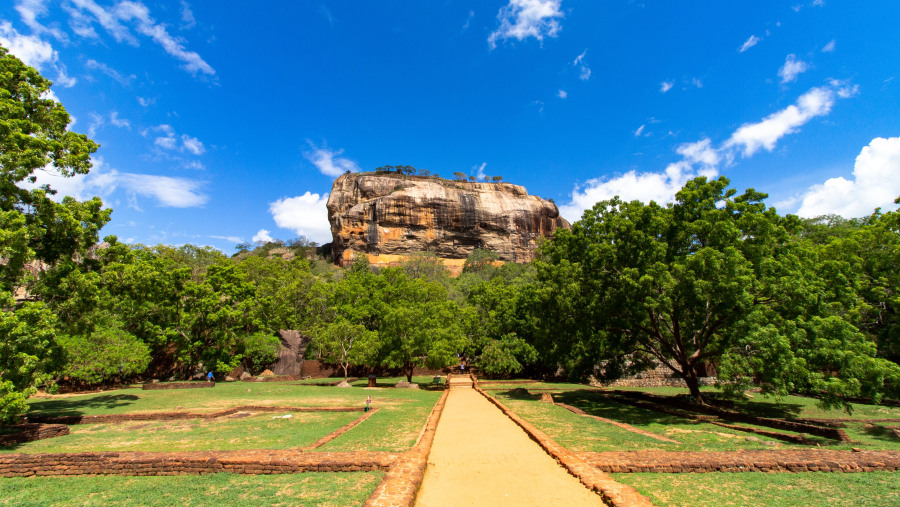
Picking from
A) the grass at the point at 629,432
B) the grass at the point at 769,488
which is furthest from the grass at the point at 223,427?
the grass at the point at 769,488

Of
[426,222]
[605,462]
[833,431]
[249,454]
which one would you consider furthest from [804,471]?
[426,222]

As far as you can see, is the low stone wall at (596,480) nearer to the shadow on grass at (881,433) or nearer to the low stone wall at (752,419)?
the low stone wall at (752,419)

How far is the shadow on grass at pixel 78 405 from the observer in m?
12.5

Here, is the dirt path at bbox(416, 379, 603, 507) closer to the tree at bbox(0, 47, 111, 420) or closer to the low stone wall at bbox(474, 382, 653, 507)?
the low stone wall at bbox(474, 382, 653, 507)

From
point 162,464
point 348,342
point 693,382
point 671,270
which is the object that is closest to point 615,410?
point 693,382

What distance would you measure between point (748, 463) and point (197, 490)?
904 centimetres

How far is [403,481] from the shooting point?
19.4 feet

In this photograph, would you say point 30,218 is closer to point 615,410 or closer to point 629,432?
point 629,432

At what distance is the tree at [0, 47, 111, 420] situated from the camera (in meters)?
8.74

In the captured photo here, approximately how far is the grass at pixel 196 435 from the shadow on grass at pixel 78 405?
264cm

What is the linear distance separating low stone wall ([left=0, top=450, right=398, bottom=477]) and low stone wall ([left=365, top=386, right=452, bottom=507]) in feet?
1.45

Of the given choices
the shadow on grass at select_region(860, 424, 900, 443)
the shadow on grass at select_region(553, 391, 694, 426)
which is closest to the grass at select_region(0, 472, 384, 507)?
the shadow on grass at select_region(553, 391, 694, 426)

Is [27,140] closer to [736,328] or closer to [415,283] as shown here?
[736,328]

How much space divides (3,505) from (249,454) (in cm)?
301
